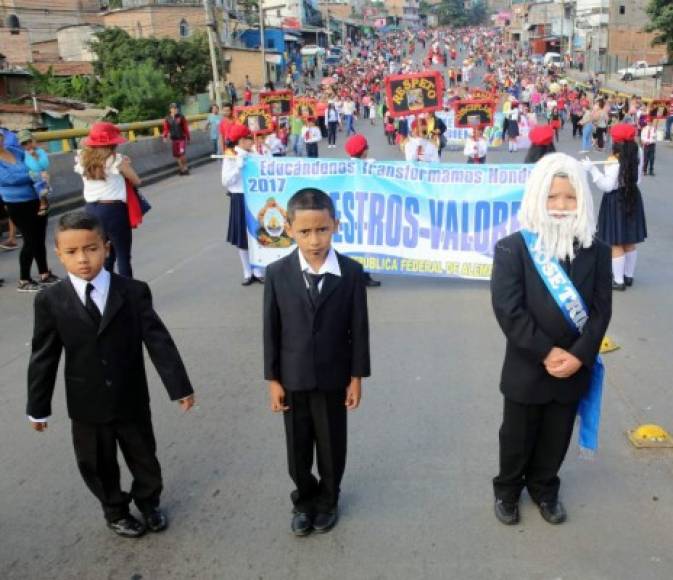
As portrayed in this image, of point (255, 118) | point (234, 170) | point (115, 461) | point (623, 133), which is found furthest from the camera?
point (255, 118)

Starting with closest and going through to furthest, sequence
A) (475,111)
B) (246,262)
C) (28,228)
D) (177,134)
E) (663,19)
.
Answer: (28,228)
(246,262)
(475,111)
(177,134)
(663,19)

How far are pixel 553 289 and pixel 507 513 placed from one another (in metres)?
1.14

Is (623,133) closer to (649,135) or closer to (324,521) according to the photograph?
(324,521)

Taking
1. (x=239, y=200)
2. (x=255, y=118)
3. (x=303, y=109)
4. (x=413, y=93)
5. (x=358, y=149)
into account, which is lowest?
(x=303, y=109)

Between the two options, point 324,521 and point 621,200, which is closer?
point 324,521

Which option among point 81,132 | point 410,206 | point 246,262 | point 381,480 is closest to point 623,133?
point 410,206

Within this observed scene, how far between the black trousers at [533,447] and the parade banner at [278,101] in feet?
51.9

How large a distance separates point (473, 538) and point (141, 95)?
2440 cm

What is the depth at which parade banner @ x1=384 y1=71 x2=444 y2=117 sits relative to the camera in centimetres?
1062

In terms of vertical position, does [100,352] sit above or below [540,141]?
below

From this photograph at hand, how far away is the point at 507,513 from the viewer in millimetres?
3213

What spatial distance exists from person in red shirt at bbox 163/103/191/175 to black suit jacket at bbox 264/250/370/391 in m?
15.6

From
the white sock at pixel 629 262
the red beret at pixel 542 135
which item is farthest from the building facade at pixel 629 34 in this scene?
the white sock at pixel 629 262

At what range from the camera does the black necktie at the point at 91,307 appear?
116 inches
